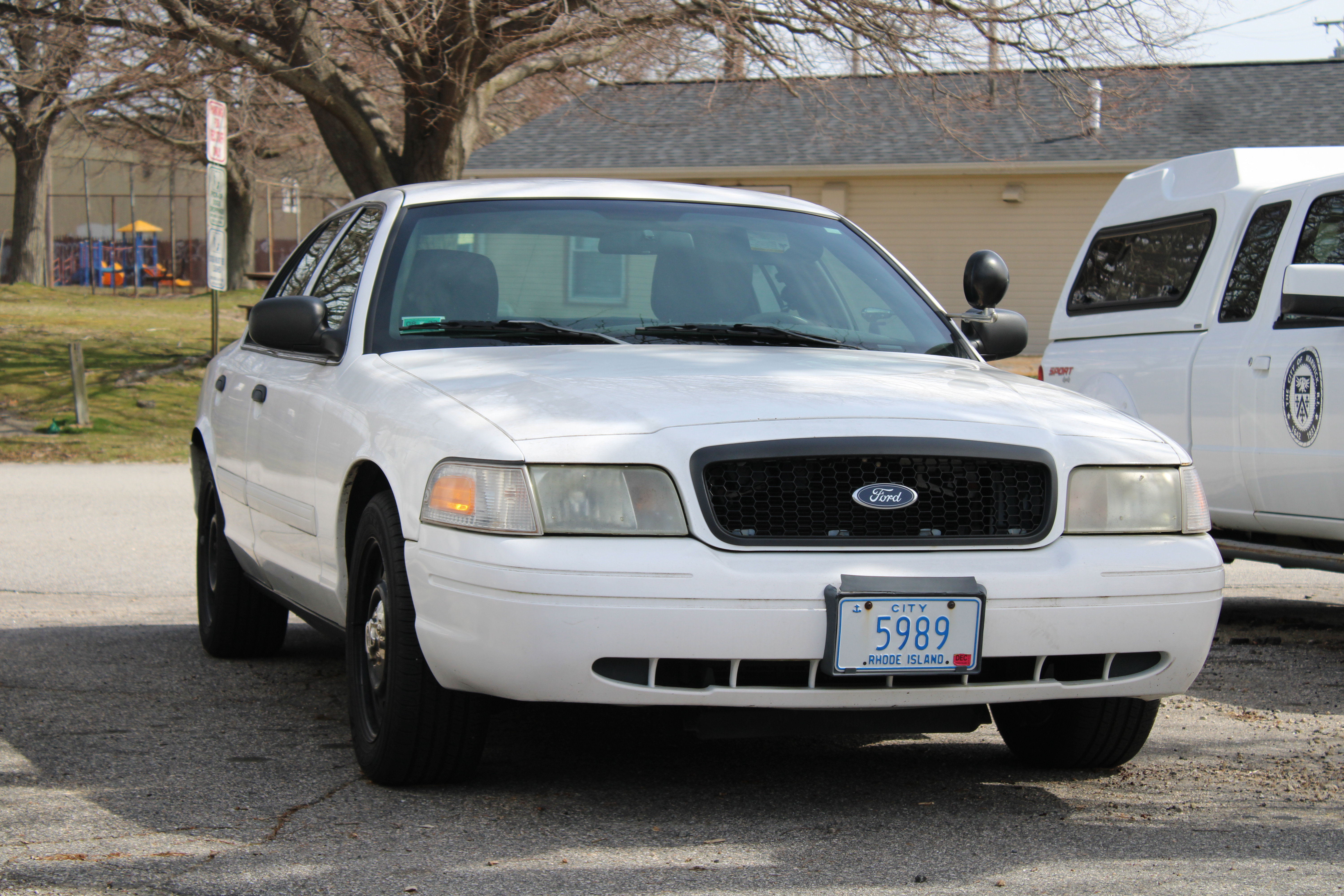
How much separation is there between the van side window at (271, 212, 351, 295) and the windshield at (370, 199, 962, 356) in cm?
85

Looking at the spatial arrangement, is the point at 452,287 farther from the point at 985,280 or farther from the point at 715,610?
the point at 985,280

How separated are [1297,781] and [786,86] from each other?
12850mm

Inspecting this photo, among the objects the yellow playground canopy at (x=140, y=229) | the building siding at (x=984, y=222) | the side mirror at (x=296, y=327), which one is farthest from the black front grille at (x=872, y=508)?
the yellow playground canopy at (x=140, y=229)

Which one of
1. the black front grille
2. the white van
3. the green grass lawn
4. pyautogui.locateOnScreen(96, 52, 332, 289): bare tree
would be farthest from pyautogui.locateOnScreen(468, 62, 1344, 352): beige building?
the black front grille

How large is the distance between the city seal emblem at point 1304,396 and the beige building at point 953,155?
646 inches

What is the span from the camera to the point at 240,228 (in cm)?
4116

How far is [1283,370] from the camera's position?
655 centimetres

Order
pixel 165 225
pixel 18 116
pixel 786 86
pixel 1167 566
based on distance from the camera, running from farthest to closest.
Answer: pixel 165 225 < pixel 18 116 < pixel 786 86 < pixel 1167 566

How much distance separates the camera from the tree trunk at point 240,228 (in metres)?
40.1

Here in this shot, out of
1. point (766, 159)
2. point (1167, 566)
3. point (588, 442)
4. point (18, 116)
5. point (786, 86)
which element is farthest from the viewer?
point (18, 116)

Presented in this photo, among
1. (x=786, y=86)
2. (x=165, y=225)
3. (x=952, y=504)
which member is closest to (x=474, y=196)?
(x=952, y=504)

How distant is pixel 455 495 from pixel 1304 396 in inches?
164

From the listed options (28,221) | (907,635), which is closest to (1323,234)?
(907,635)

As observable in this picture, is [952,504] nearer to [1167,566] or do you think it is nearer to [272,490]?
[1167,566]
